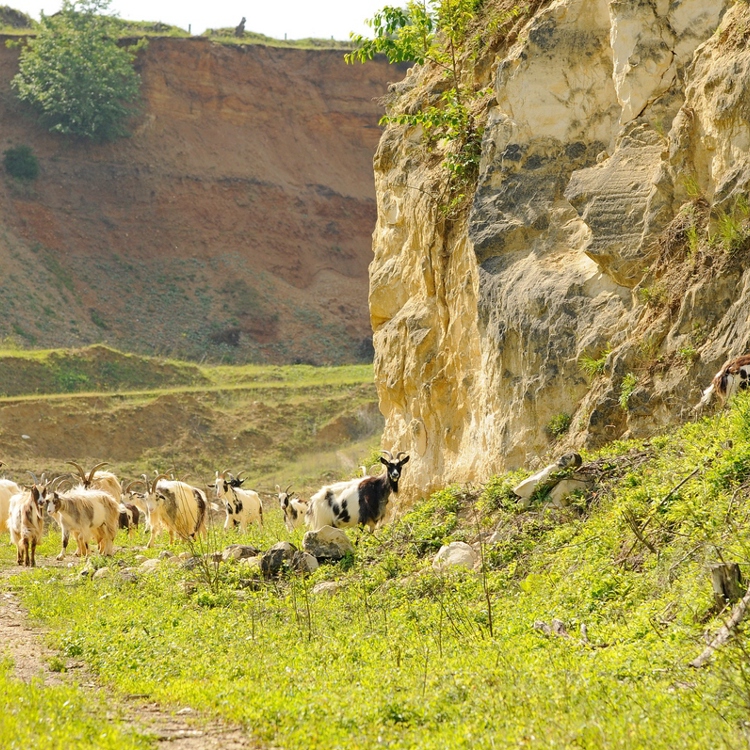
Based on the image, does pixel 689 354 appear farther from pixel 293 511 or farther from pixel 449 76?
pixel 293 511

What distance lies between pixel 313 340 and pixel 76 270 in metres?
12.3

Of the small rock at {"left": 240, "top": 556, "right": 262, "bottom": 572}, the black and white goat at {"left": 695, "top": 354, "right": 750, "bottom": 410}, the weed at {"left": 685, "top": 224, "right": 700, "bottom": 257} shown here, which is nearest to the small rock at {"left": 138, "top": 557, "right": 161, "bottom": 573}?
the small rock at {"left": 240, "top": 556, "right": 262, "bottom": 572}

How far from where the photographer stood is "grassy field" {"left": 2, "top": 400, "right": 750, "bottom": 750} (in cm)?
598

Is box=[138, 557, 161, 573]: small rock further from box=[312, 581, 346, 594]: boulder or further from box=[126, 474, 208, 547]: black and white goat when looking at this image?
box=[126, 474, 208, 547]: black and white goat

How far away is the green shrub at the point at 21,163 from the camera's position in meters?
53.7

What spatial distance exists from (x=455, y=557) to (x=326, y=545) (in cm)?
225

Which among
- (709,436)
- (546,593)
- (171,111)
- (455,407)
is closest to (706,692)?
(546,593)

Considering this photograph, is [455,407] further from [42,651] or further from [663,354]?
[42,651]

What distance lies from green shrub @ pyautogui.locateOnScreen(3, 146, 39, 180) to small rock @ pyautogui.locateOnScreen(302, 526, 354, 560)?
4588 cm

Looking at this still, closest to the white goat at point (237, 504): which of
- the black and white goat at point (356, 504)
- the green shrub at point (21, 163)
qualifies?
the black and white goat at point (356, 504)

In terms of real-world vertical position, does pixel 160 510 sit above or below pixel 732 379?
below

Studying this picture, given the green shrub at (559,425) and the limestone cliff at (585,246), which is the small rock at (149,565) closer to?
the limestone cliff at (585,246)

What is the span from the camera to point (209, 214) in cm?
5684

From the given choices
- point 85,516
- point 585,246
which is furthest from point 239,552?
point 585,246
